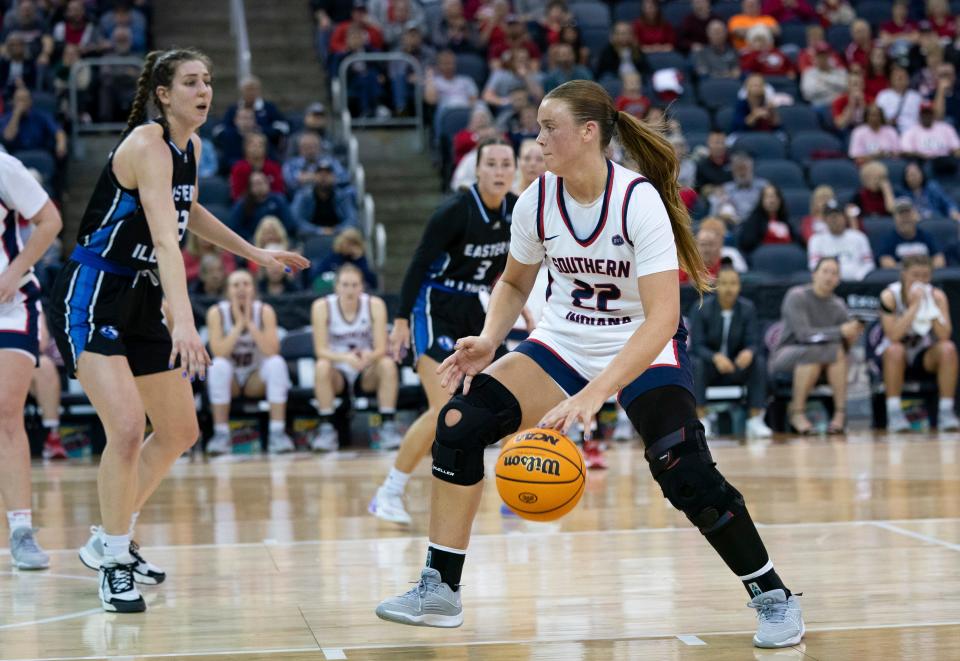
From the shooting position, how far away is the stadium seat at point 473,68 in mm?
14758

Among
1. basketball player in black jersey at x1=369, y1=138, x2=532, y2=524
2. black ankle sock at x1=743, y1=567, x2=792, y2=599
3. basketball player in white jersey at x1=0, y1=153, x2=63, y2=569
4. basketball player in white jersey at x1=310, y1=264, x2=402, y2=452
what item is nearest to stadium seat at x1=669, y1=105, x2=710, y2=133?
basketball player in white jersey at x1=310, y1=264, x2=402, y2=452

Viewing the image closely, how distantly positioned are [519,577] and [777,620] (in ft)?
4.66

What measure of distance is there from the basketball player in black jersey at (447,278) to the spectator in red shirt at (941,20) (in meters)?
11.2

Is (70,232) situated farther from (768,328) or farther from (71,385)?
(768,328)

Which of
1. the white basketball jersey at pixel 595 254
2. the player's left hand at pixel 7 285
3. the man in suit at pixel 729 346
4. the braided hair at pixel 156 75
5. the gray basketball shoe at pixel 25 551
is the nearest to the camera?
the white basketball jersey at pixel 595 254

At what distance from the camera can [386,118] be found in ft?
46.6

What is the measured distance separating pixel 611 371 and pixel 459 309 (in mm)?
2839

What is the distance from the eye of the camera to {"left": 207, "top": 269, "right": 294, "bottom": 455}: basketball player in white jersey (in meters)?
10.4

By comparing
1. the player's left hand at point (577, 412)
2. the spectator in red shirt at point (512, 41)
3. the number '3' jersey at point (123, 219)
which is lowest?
the player's left hand at point (577, 412)

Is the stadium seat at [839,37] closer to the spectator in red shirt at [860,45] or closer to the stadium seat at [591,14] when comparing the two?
the spectator in red shirt at [860,45]

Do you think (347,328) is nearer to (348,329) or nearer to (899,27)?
(348,329)

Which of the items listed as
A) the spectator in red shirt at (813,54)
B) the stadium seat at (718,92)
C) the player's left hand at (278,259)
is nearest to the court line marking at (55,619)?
the player's left hand at (278,259)

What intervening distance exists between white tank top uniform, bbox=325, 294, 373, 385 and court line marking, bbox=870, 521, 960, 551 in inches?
204

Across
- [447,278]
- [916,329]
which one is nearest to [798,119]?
[916,329]
